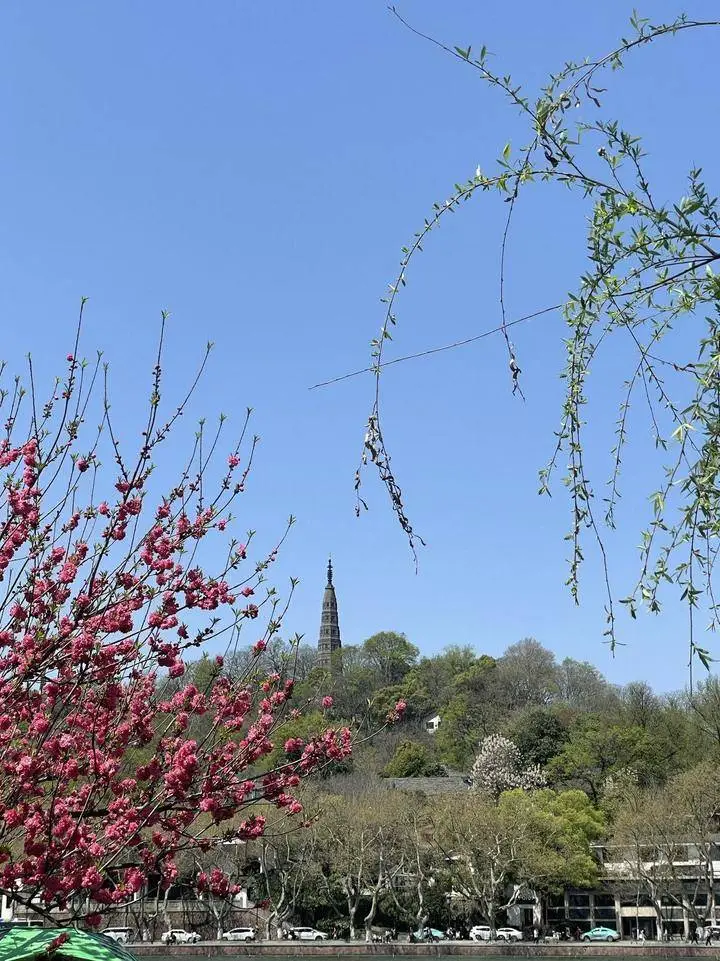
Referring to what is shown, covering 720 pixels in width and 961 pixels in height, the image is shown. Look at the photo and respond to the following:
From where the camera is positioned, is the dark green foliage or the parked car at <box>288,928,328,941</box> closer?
the parked car at <box>288,928,328,941</box>

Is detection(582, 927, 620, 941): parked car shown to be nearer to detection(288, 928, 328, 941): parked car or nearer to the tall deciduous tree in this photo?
detection(288, 928, 328, 941): parked car

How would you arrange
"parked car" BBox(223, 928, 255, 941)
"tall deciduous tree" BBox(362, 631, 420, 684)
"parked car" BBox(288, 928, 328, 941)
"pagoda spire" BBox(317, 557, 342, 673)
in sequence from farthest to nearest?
1. "pagoda spire" BBox(317, 557, 342, 673)
2. "tall deciduous tree" BBox(362, 631, 420, 684)
3. "parked car" BBox(223, 928, 255, 941)
4. "parked car" BBox(288, 928, 328, 941)

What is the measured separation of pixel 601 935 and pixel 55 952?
1888 inches

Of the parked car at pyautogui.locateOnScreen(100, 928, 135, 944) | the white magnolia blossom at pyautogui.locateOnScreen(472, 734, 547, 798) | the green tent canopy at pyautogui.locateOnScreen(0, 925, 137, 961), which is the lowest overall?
the parked car at pyautogui.locateOnScreen(100, 928, 135, 944)

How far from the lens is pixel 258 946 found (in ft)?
136

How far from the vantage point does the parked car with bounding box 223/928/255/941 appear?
152ft

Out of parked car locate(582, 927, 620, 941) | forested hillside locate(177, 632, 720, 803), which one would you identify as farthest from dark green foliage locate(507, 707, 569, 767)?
parked car locate(582, 927, 620, 941)

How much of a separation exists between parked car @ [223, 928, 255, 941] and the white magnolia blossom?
45.0 feet

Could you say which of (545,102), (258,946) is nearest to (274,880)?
(258,946)

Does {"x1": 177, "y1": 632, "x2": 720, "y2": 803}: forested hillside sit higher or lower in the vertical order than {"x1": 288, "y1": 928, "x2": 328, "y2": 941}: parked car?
higher

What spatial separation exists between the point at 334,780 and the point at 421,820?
10383 mm

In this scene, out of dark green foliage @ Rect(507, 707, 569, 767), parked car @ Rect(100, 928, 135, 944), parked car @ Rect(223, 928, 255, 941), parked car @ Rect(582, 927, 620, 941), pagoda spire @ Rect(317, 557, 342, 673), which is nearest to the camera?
parked car @ Rect(100, 928, 135, 944)

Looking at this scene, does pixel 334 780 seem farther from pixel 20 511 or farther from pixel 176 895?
pixel 20 511

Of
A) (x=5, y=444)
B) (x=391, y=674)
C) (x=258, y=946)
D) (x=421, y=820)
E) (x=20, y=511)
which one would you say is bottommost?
(x=258, y=946)
